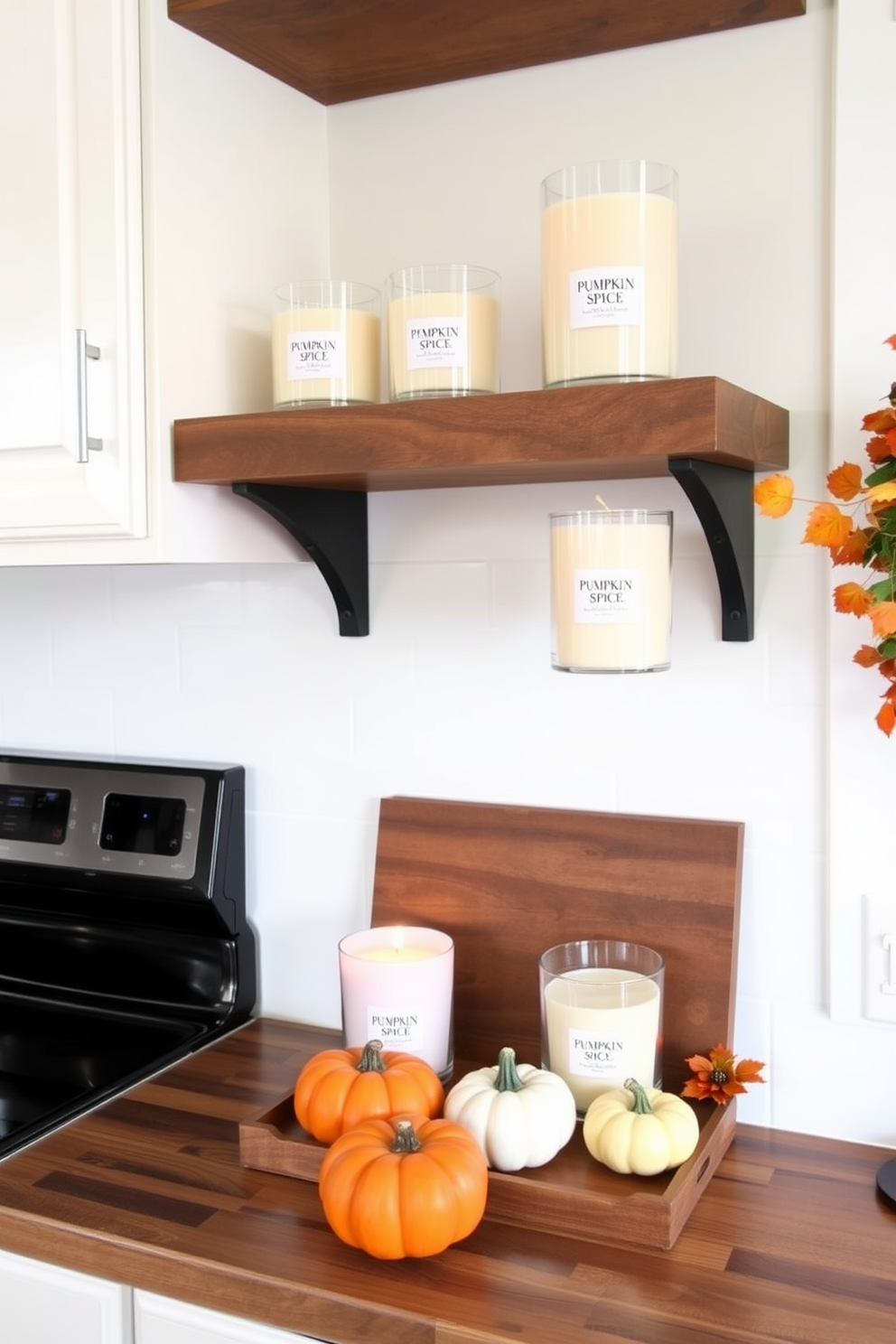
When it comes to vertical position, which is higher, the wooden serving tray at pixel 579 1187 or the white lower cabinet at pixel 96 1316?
the wooden serving tray at pixel 579 1187

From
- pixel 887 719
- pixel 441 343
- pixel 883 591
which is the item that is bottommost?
pixel 887 719

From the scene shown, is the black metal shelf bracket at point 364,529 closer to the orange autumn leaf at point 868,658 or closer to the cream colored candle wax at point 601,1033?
the orange autumn leaf at point 868,658

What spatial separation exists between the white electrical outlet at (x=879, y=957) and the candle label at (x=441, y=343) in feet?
2.02

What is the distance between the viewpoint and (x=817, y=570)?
3.85 ft

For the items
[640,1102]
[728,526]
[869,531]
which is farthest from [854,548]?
[640,1102]

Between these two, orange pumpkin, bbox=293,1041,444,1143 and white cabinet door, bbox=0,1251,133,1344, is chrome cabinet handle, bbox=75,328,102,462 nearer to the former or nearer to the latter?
orange pumpkin, bbox=293,1041,444,1143

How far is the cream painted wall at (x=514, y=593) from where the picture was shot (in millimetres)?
1171

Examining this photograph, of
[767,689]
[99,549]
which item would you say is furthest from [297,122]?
→ [767,689]

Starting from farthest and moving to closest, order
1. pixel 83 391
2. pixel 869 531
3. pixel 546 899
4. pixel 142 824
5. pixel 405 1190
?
pixel 142 824, pixel 546 899, pixel 83 391, pixel 869 531, pixel 405 1190

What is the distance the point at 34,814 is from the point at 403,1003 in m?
0.63

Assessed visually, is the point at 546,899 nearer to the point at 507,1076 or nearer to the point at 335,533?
the point at 507,1076

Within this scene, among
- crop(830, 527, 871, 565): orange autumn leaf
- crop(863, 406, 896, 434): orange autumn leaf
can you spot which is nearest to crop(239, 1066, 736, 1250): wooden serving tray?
crop(830, 527, 871, 565): orange autumn leaf

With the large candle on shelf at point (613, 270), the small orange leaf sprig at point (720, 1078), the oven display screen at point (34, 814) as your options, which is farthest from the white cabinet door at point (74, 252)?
the small orange leaf sprig at point (720, 1078)

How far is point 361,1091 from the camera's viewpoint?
1.07 metres
